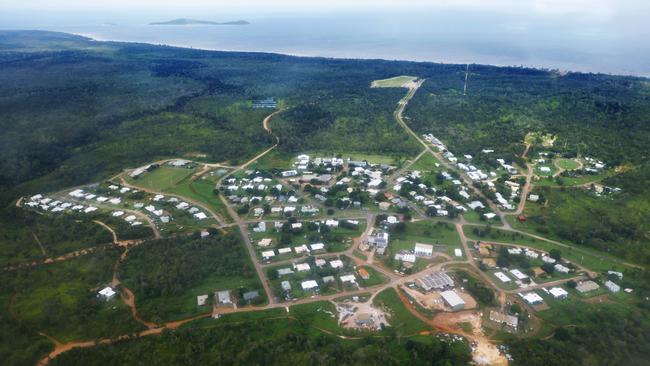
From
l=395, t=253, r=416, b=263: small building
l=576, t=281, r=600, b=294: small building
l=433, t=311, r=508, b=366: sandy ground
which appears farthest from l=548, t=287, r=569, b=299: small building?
l=395, t=253, r=416, b=263: small building

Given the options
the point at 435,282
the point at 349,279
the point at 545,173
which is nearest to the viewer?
the point at 435,282

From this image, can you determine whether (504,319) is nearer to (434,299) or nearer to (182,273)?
(434,299)

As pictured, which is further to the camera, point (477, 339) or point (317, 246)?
point (317, 246)

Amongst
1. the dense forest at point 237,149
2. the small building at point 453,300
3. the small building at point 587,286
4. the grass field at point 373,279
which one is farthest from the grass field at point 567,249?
the grass field at point 373,279

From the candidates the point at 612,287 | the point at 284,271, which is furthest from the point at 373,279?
the point at 612,287

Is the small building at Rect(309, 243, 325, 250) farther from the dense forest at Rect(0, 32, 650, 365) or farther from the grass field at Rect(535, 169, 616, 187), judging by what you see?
the grass field at Rect(535, 169, 616, 187)

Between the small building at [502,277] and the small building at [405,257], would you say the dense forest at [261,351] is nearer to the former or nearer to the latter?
the small building at [502,277]
